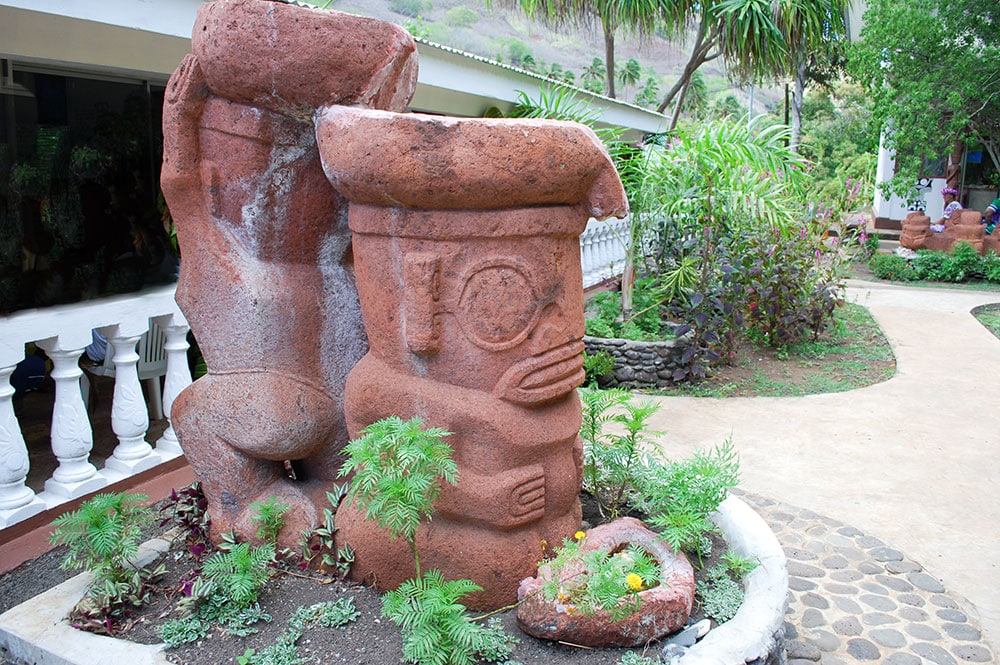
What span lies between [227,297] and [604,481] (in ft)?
4.92

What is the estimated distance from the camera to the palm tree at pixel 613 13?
13055mm

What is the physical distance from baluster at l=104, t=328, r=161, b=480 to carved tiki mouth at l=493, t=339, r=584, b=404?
1.92m

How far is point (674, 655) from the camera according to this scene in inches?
82.4

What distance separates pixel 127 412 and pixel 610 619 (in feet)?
7.54

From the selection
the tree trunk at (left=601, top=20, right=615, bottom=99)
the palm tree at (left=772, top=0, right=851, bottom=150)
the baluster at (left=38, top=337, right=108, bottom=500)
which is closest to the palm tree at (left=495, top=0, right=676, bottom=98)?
the tree trunk at (left=601, top=20, right=615, bottom=99)

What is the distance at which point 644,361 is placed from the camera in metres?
6.28

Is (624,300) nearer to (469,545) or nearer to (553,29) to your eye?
(469,545)

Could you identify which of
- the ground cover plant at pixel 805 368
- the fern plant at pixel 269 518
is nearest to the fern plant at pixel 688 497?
the fern plant at pixel 269 518

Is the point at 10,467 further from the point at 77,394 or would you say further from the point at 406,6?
the point at 406,6

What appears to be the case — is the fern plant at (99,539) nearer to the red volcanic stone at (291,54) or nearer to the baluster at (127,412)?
the baluster at (127,412)

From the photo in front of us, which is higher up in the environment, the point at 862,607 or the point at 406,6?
the point at 406,6

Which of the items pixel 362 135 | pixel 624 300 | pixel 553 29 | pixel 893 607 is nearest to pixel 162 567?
pixel 362 135

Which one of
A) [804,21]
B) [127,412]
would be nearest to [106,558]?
[127,412]

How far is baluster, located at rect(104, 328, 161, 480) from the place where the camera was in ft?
11.1
